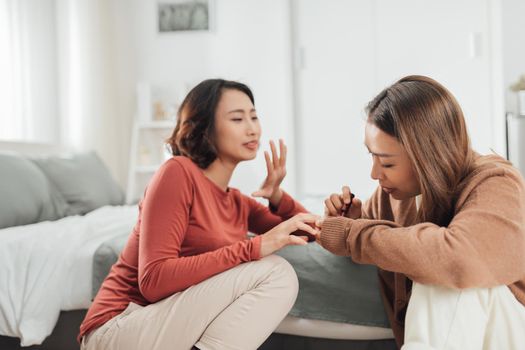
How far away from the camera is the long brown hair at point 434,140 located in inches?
43.2

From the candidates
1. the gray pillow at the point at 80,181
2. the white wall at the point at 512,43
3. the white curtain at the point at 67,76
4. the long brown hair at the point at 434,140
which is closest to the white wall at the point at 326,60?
the white wall at the point at 512,43

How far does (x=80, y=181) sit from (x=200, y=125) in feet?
4.34

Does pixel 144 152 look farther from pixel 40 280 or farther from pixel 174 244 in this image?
pixel 174 244

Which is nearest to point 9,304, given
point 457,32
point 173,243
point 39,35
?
point 173,243

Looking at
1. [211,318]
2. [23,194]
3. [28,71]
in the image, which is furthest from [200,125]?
[28,71]

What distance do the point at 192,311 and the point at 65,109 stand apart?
2.91 meters

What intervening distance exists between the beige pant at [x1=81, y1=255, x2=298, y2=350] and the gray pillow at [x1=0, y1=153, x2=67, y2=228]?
3.25 ft

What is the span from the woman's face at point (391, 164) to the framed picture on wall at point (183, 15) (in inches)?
121

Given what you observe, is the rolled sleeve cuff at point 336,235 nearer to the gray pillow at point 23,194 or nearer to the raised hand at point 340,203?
the raised hand at point 340,203

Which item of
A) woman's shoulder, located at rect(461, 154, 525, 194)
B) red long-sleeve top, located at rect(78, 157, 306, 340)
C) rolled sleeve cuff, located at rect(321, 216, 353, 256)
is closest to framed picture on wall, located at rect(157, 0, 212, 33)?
red long-sleeve top, located at rect(78, 157, 306, 340)

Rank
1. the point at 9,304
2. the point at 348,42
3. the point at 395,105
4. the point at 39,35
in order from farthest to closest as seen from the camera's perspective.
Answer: the point at 348,42, the point at 39,35, the point at 9,304, the point at 395,105

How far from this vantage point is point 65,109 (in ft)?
12.0

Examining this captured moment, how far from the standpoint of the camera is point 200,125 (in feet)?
4.61

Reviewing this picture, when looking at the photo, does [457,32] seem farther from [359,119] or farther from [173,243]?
[173,243]
